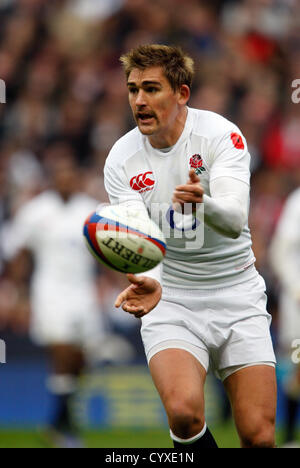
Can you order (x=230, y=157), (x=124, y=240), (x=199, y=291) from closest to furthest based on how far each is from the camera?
(x=124, y=240), (x=230, y=157), (x=199, y=291)

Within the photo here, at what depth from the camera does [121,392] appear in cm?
1018

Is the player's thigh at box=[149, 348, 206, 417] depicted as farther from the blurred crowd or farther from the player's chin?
the blurred crowd

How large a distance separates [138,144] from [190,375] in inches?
52.4

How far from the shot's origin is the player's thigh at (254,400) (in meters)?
4.77

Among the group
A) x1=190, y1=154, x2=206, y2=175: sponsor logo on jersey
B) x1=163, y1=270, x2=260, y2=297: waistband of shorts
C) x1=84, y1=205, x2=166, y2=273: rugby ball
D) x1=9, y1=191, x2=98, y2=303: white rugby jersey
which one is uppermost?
x1=190, y1=154, x2=206, y2=175: sponsor logo on jersey

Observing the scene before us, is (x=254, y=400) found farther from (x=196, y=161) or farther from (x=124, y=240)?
(x=196, y=161)

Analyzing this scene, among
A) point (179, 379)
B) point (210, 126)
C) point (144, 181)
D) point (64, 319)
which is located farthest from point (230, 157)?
point (64, 319)

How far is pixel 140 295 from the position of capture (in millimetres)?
4840

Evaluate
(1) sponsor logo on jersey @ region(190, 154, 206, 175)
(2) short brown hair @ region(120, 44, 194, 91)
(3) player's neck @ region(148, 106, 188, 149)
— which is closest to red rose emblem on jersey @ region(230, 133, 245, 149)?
(1) sponsor logo on jersey @ region(190, 154, 206, 175)

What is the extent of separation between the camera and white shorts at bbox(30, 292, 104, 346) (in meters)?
9.27

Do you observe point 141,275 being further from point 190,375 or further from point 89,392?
point 89,392

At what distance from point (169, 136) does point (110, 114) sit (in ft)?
23.7

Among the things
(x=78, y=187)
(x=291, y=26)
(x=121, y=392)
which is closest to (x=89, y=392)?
(x=121, y=392)

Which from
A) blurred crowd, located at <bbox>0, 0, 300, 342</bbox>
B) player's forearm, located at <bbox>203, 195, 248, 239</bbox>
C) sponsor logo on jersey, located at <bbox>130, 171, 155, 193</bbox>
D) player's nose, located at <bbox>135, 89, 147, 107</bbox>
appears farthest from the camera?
blurred crowd, located at <bbox>0, 0, 300, 342</bbox>
